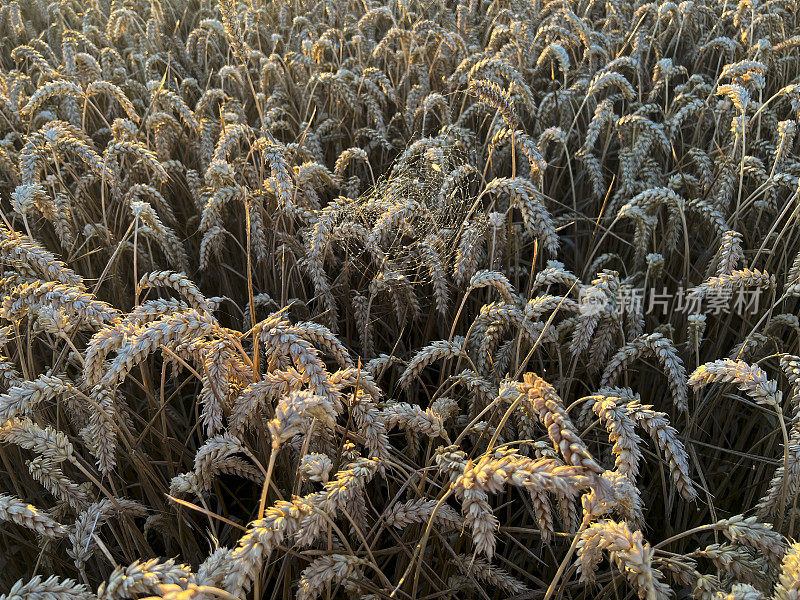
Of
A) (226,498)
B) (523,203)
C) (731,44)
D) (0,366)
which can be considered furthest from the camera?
(731,44)

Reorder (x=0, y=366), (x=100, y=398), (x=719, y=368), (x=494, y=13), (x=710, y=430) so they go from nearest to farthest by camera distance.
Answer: (x=719, y=368), (x=100, y=398), (x=0, y=366), (x=710, y=430), (x=494, y=13)

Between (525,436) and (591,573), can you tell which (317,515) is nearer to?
(591,573)

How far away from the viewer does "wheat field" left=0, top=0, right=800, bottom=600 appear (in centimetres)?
108

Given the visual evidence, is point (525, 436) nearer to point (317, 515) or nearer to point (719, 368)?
point (719, 368)

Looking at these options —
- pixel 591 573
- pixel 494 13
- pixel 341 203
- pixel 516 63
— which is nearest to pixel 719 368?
pixel 591 573

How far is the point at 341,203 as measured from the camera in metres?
1.95

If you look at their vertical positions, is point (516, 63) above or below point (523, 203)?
above

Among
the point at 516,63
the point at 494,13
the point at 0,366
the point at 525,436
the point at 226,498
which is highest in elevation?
the point at 494,13

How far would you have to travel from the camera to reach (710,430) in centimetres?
207

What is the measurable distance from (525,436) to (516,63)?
2.34m

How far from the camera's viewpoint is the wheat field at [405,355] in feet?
3.53

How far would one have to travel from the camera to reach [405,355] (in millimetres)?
2195

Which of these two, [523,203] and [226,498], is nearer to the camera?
[523,203]

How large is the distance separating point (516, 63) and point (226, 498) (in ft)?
8.21
